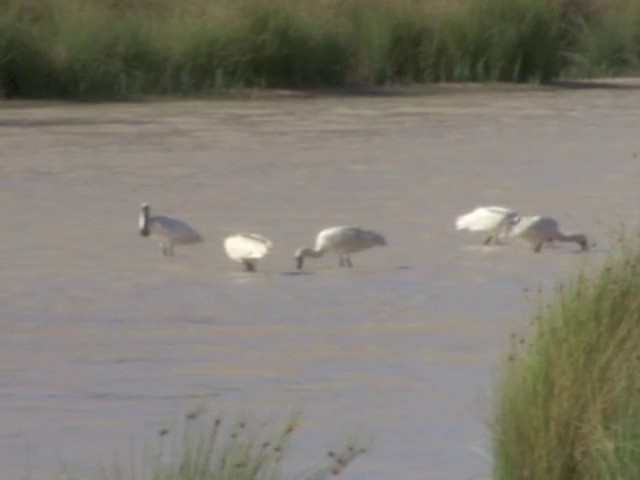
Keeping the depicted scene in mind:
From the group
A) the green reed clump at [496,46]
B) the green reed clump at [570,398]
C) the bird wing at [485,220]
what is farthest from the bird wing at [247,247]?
the green reed clump at [496,46]

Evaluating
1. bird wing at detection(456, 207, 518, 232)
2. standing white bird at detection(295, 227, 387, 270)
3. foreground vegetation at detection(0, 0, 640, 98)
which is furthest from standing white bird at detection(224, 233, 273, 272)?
foreground vegetation at detection(0, 0, 640, 98)

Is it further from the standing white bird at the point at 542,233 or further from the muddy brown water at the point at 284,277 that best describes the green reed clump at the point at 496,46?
the standing white bird at the point at 542,233

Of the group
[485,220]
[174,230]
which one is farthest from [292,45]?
[174,230]

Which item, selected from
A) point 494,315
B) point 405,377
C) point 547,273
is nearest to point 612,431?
point 405,377

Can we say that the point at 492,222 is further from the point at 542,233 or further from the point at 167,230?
→ the point at 167,230

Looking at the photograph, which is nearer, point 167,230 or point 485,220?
point 167,230

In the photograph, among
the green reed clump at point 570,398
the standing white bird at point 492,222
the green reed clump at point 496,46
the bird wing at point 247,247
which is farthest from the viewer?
the green reed clump at point 496,46

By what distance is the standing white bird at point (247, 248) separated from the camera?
1022 cm

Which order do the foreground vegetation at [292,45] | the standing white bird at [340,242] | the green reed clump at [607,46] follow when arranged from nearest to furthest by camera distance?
the standing white bird at [340,242] < the foreground vegetation at [292,45] < the green reed clump at [607,46]

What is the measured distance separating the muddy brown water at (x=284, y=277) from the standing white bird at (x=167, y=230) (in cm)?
12

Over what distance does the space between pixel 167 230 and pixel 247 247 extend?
25.8 inches

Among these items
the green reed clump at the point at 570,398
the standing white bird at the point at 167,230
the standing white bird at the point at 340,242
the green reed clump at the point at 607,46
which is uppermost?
the green reed clump at the point at 570,398

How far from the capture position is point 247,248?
10258 millimetres

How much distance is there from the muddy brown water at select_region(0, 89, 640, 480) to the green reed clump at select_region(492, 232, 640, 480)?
763 mm
